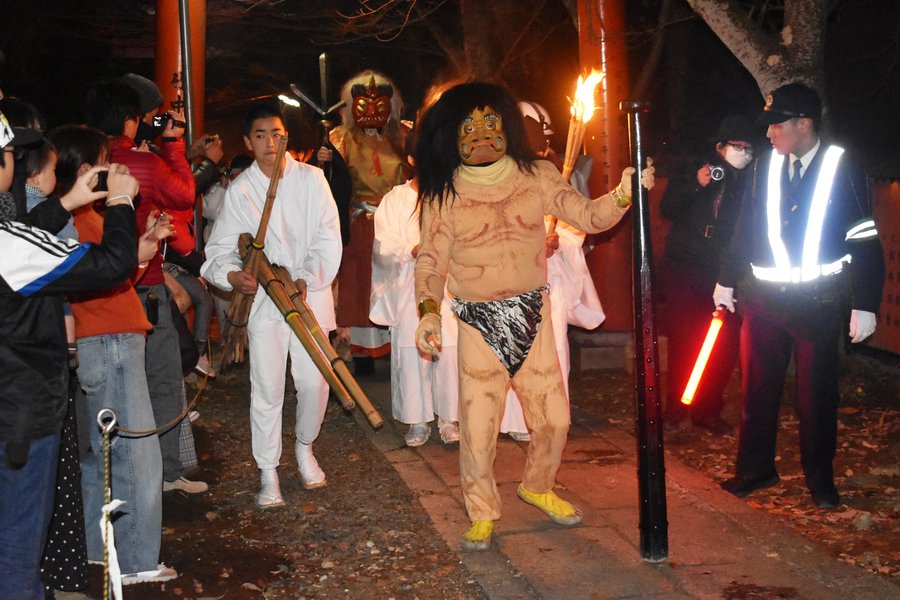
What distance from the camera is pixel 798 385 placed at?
20.1 feet

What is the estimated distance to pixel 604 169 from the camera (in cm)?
968

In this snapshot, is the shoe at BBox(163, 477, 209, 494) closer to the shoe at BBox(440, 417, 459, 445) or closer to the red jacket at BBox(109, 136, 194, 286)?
the red jacket at BBox(109, 136, 194, 286)

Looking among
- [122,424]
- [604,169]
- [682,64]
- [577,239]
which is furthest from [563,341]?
[682,64]

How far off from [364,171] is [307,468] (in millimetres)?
3626

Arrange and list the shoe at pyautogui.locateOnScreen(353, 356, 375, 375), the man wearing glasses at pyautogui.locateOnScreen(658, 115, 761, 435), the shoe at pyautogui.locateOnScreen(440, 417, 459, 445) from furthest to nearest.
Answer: the shoe at pyautogui.locateOnScreen(353, 356, 375, 375)
the shoe at pyautogui.locateOnScreen(440, 417, 459, 445)
the man wearing glasses at pyautogui.locateOnScreen(658, 115, 761, 435)

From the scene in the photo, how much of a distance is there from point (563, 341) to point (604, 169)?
105 inches

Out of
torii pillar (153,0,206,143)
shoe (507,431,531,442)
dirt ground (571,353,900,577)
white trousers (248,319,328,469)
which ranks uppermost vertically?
torii pillar (153,0,206,143)

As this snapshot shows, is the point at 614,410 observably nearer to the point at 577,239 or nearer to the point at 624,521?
the point at 577,239

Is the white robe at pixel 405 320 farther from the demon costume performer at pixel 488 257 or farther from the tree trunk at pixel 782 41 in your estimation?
the tree trunk at pixel 782 41

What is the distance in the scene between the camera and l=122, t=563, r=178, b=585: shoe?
4.94 m

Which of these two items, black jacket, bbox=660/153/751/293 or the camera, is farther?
black jacket, bbox=660/153/751/293

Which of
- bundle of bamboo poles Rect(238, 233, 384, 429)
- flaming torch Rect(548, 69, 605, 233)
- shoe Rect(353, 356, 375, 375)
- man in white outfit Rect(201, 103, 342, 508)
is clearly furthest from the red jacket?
shoe Rect(353, 356, 375, 375)

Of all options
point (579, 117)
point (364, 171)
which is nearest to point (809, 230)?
point (579, 117)

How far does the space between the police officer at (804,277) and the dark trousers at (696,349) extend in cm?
134
